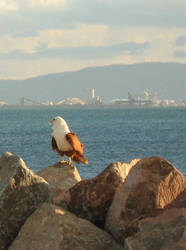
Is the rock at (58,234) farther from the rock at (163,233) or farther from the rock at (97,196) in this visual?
the rock at (163,233)

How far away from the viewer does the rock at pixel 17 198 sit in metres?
9.46

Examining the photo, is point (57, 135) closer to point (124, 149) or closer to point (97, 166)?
point (97, 166)

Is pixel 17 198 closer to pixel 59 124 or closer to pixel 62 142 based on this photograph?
pixel 62 142

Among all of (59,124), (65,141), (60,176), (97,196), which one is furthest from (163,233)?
(59,124)

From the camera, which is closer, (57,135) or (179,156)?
(57,135)

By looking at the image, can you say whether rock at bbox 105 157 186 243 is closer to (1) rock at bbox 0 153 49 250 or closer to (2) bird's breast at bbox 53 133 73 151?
(1) rock at bbox 0 153 49 250

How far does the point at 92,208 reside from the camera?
1018cm

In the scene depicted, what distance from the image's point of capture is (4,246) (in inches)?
381

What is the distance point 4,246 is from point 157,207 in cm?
254

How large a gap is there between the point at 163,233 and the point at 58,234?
5.60 ft

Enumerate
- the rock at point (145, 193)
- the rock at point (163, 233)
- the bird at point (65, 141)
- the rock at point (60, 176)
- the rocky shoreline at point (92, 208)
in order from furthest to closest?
the bird at point (65, 141), the rock at point (60, 176), the rock at point (145, 193), the rocky shoreline at point (92, 208), the rock at point (163, 233)

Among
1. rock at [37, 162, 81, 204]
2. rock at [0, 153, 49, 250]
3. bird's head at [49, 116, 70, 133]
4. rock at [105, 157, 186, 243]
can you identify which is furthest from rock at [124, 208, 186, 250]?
bird's head at [49, 116, 70, 133]

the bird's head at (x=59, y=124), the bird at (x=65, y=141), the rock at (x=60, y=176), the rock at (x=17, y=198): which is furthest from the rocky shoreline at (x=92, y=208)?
the bird's head at (x=59, y=124)

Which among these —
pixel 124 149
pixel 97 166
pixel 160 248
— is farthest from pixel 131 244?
pixel 124 149
